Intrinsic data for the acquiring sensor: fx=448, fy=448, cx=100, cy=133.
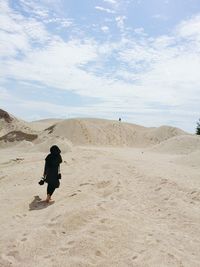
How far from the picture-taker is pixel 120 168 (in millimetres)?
17828

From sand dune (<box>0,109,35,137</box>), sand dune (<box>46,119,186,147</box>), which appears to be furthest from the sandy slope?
sand dune (<box>0,109,35,137</box>)

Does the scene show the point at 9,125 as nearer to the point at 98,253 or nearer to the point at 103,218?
the point at 103,218

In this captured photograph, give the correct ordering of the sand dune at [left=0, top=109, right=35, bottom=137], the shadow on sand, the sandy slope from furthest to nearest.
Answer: the sand dune at [left=0, top=109, right=35, bottom=137]
the shadow on sand
the sandy slope

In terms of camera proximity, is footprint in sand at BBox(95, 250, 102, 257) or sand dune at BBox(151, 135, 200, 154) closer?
footprint in sand at BBox(95, 250, 102, 257)

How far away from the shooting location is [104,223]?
29.1 feet

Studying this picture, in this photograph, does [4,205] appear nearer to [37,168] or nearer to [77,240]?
[77,240]

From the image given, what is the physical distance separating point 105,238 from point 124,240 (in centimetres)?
34

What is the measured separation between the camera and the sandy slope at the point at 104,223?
7.41m

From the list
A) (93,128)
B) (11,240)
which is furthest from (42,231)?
(93,128)

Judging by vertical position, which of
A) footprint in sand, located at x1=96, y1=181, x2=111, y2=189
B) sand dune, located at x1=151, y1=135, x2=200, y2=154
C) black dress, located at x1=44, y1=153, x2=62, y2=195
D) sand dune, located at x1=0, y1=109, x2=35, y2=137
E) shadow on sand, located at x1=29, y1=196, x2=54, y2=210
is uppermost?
sand dune, located at x1=0, y1=109, x2=35, y2=137

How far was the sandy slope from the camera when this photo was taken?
7.41 m

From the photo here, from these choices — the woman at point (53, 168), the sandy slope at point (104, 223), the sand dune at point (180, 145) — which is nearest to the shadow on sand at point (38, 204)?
the sandy slope at point (104, 223)

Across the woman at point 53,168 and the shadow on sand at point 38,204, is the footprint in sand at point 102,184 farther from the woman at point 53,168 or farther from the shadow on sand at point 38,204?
the shadow on sand at point 38,204

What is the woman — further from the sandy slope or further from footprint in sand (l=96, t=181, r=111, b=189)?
footprint in sand (l=96, t=181, r=111, b=189)
